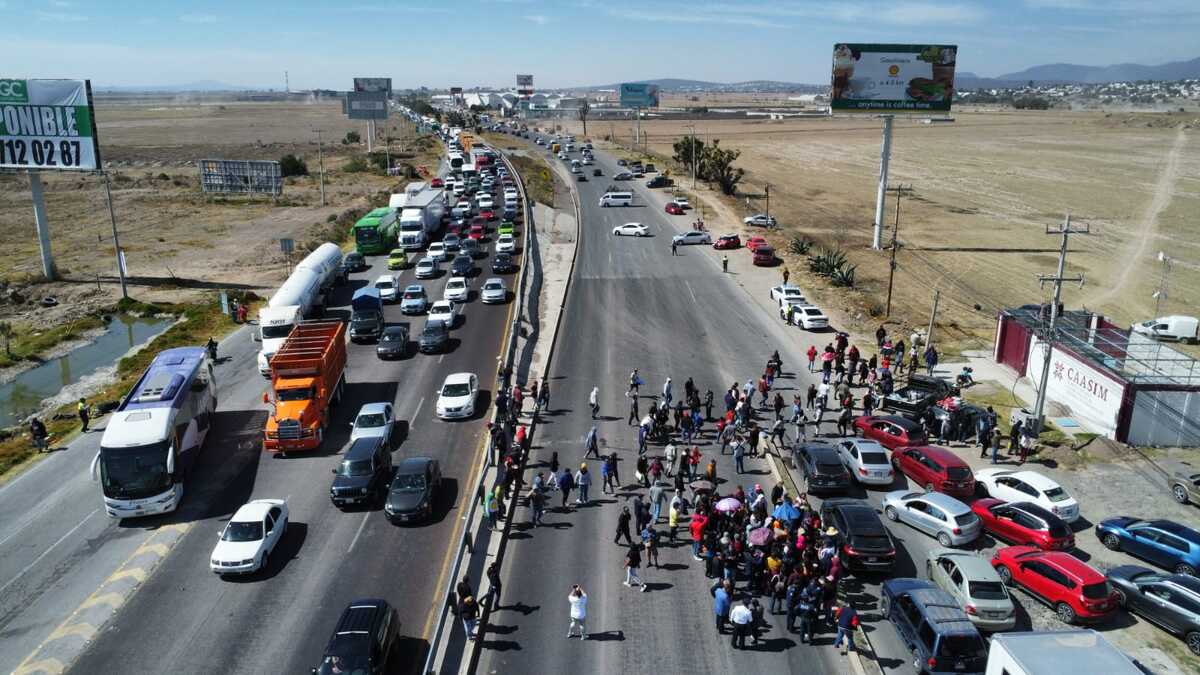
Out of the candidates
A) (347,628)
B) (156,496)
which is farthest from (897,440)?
(156,496)

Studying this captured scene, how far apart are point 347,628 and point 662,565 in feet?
29.1

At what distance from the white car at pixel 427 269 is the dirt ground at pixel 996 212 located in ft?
86.7

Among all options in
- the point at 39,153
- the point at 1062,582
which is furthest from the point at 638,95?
the point at 1062,582

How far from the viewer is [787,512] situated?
23.2 m

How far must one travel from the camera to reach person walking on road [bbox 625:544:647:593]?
21.1m

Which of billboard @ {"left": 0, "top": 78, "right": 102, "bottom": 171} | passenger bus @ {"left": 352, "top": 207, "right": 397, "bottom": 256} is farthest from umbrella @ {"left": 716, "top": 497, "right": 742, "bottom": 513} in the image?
billboard @ {"left": 0, "top": 78, "right": 102, "bottom": 171}

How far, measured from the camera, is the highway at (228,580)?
19500 mm

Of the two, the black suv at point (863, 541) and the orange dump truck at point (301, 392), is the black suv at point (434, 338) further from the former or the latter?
the black suv at point (863, 541)

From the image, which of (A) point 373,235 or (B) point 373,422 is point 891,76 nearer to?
(A) point 373,235

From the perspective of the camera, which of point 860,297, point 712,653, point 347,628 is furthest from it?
point 860,297

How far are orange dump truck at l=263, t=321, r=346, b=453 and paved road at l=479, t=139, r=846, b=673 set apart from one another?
8523mm

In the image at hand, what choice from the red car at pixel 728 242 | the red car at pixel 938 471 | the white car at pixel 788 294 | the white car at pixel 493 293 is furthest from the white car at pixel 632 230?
the red car at pixel 938 471

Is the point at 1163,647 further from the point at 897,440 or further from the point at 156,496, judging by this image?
the point at 156,496

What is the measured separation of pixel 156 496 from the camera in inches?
1001
